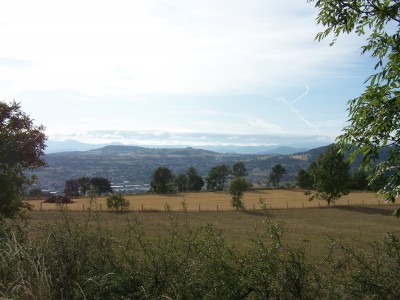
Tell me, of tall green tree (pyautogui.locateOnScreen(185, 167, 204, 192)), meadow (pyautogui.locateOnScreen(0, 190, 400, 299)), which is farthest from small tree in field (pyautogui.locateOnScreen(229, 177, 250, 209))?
tall green tree (pyautogui.locateOnScreen(185, 167, 204, 192))

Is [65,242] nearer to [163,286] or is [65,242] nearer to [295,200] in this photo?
[163,286]

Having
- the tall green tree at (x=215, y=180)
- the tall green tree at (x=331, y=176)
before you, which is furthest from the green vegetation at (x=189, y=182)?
the tall green tree at (x=331, y=176)

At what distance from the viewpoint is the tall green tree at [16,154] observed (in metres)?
10.6

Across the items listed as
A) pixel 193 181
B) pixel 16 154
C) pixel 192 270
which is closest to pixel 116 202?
pixel 16 154

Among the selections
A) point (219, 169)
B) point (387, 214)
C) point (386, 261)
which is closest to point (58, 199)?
point (386, 261)

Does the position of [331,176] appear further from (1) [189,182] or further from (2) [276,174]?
(1) [189,182]

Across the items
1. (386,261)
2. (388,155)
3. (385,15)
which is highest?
(385,15)

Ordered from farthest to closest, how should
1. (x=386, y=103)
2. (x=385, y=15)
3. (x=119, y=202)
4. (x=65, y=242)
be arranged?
(x=119, y=202), (x=65, y=242), (x=385, y=15), (x=386, y=103)

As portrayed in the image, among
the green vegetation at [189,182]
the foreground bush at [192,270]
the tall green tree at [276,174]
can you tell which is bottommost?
the green vegetation at [189,182]

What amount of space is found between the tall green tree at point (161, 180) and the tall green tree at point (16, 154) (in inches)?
2995

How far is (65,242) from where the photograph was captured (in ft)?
17.0

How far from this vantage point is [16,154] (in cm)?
1277

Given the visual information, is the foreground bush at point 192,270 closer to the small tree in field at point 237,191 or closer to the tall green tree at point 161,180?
the small tree in field at point 237,191

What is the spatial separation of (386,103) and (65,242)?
15.9ft
